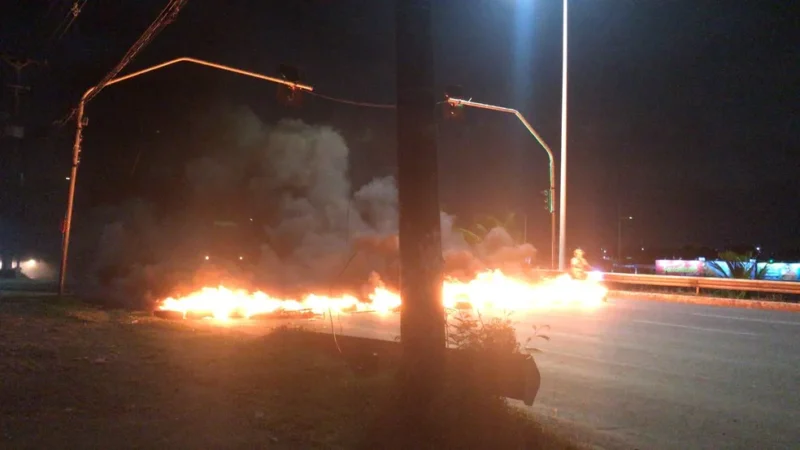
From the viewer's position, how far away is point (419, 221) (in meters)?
6.36

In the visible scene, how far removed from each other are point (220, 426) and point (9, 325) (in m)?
9.49

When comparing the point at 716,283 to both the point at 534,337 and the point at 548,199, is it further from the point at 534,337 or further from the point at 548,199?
the point at 534,337

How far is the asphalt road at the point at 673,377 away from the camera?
281 inches

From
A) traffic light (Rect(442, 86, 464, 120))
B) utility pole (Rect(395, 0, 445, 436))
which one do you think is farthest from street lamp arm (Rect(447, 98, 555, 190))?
utility pole (Rect(395, 0, 445, 436))

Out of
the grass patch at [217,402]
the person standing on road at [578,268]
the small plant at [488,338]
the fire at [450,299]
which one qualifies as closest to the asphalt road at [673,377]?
the small plant at [488,338]

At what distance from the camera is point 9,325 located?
13336 millimetres

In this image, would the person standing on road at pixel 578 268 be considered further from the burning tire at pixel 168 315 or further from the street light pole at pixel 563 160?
the burning tire at pixel 168 315

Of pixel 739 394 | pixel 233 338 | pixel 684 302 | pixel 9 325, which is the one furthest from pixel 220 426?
pixel 684 302

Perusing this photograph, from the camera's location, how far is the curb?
20.2m

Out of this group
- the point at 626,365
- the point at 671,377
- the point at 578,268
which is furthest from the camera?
the point at 578,268

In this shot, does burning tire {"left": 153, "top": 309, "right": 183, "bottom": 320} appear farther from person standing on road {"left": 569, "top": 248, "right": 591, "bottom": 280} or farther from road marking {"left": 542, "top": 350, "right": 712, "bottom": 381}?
person standing on road {"left": 569, "top": 248, "right": 591, "bottom": 280}

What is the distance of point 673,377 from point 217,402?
662cm

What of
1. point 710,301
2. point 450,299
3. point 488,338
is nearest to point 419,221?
point 488,338

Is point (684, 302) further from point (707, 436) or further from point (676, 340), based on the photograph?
point (707, 436)
